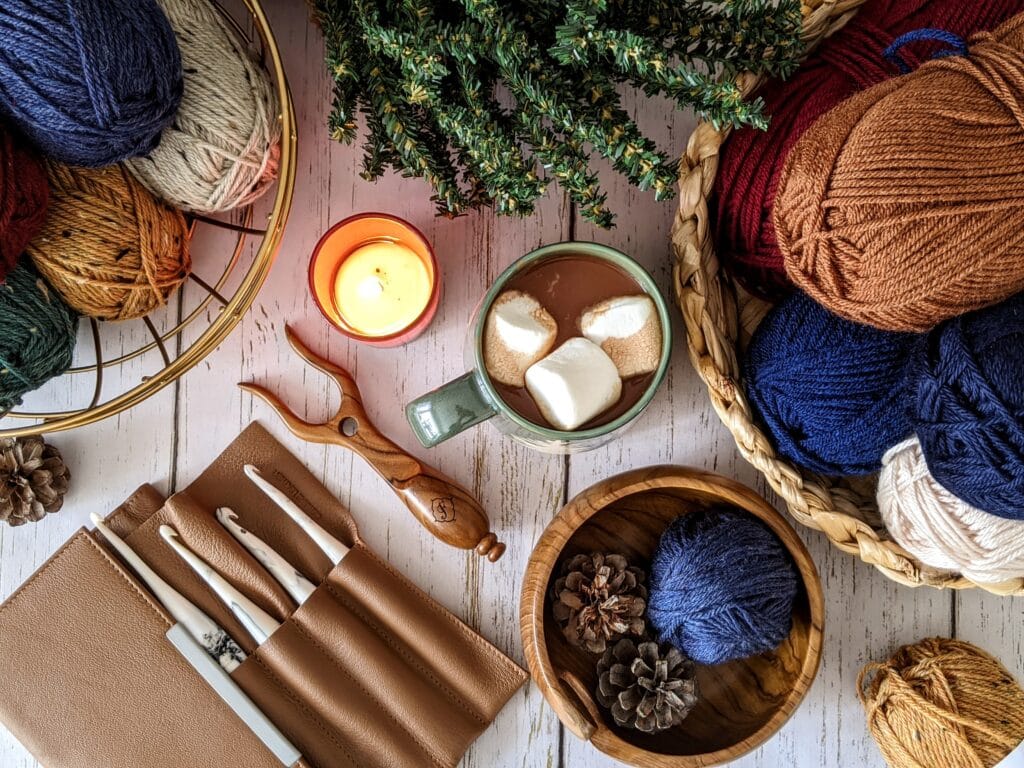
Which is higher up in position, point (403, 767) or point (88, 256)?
point (88, 256)

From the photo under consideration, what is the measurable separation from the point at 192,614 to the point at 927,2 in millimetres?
771

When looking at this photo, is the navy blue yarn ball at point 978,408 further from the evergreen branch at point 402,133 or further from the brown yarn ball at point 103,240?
the brown yarn ball at point 103,240

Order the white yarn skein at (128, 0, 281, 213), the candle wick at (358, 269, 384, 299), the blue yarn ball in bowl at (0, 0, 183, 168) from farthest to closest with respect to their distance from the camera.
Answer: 1. the candle wick at (358, 269, 384, 299)
2. the white yarn skein at (128, 0, 281, 213)
3. the blue yarn ball in bowl at (0, 0, 183, 168)

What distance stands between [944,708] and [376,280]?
594 millimetres

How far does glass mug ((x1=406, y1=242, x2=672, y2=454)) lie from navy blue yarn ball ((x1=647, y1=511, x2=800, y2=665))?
0.38 ft

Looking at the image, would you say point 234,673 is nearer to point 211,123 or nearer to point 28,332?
point 28,332

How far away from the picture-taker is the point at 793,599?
0.69 meters

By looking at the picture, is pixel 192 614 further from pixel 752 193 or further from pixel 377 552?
pixel 752 193

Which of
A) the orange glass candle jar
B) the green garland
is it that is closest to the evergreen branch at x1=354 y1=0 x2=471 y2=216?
the green garland

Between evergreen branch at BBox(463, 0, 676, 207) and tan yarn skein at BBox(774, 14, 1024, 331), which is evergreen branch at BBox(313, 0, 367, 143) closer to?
evergreen branch at BBox(463, 0, 676, 207)

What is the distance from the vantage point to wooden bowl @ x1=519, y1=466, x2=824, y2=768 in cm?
67

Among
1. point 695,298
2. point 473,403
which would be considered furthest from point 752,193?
point 473,403

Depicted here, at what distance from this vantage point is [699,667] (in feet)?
2.41

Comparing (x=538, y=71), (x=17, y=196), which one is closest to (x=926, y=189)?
(x=538, y=71)
